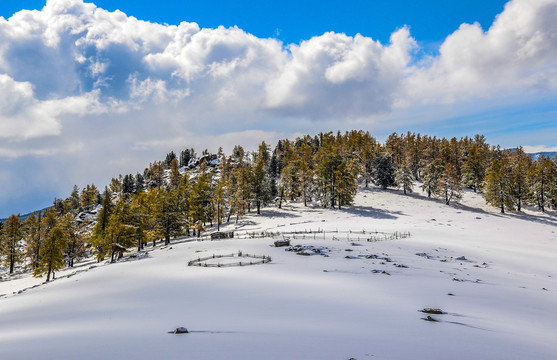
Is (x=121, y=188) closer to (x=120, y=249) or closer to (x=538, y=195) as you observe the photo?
(x=120, y=249)

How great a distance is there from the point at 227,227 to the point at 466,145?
362 ft

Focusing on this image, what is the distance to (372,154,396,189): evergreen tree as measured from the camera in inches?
3413

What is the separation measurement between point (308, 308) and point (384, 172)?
267 feet

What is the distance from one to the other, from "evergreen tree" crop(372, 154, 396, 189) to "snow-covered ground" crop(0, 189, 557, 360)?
5431 cm

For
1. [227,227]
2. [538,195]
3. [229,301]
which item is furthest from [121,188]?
[538,195]

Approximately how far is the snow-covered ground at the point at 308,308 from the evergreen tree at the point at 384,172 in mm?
54307

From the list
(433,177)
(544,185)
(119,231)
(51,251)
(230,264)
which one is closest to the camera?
(230,264)

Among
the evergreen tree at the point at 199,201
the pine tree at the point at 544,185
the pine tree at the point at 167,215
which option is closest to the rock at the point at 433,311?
the pine tree at the point at 167,215

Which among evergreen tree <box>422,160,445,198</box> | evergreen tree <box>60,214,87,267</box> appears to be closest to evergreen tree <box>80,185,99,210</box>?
evergreen tree <box>60,214,87,267</box>

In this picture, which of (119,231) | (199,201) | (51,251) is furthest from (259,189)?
(51,251)

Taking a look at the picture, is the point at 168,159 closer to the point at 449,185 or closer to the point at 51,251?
the point at 51,251

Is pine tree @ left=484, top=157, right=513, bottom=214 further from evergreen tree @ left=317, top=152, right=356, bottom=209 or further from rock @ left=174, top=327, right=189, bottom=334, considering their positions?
rock @ left=174, top=327, right=189, bottom=334

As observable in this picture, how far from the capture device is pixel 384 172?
8675cm

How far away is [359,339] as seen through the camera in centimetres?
861
